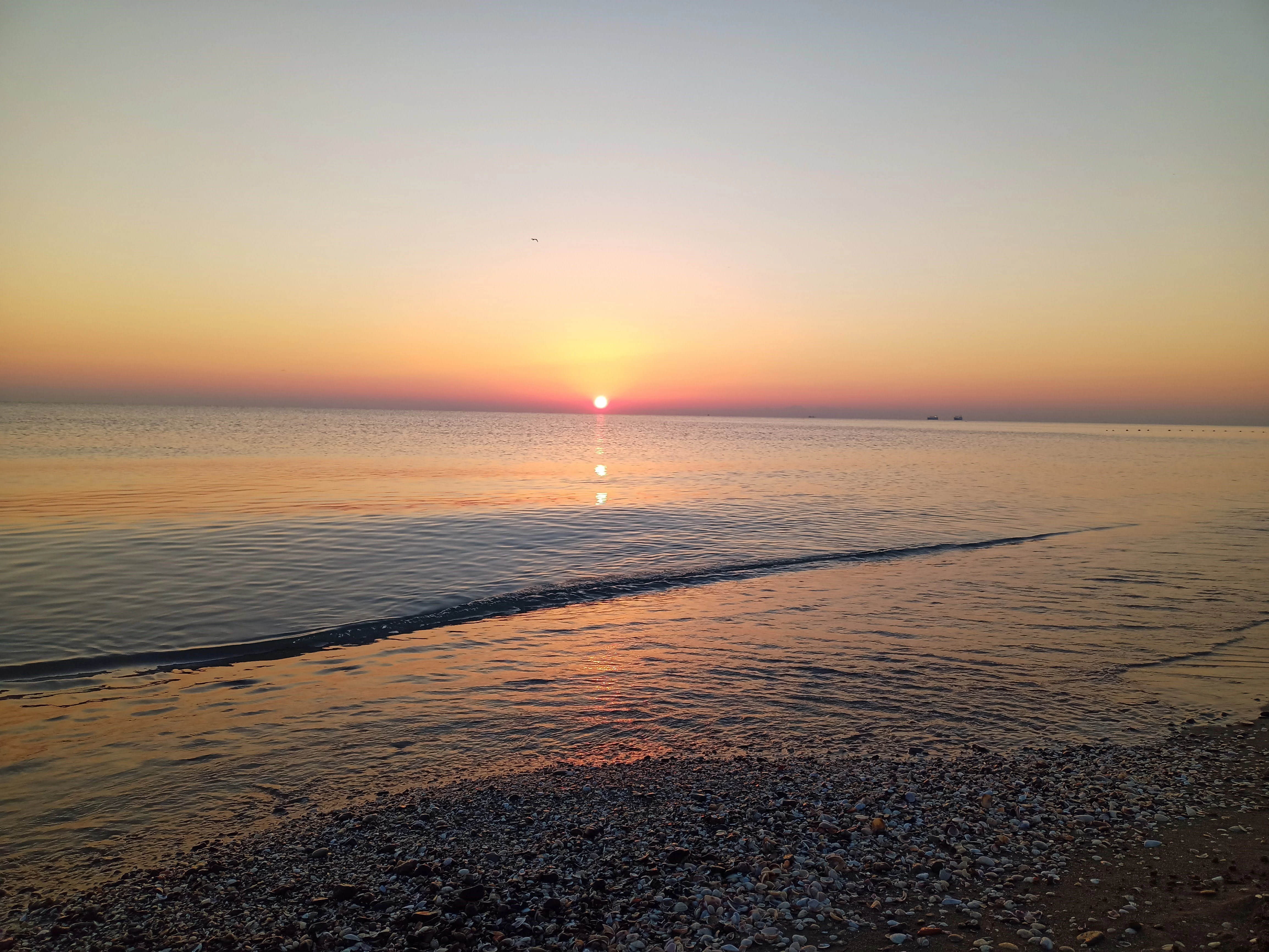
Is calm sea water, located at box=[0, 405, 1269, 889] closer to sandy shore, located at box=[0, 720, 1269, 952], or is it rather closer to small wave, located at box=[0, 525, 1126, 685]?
small wave, located at box=[0, 525, 1126, 685]

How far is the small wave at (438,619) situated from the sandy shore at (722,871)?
8713mm

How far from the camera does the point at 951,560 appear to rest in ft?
90.6

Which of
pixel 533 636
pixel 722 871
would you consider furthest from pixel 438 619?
pixel 722 871

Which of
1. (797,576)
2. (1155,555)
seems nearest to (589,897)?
(797,576)

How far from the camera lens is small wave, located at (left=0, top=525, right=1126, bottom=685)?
48.6 ft

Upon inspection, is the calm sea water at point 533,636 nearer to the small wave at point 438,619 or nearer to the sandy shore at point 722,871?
the small wave at point 438,619

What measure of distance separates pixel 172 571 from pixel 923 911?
24.4m

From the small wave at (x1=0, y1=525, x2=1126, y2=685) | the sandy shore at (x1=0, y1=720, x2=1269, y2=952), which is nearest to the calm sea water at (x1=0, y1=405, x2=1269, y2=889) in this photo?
the small wave at (x1=0, y1=525, x2=1126, y2=685)

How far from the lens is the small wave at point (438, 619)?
14.8 meters

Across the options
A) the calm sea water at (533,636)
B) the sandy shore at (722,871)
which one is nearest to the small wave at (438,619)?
the calm sea water at (533,636)

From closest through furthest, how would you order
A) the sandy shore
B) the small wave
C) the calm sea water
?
the sandy shore
the calm sea water
the small wave

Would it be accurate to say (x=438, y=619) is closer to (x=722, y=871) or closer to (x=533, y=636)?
(x=533, y=636)

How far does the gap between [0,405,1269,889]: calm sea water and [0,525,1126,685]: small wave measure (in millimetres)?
105

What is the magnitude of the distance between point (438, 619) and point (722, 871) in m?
13.5
